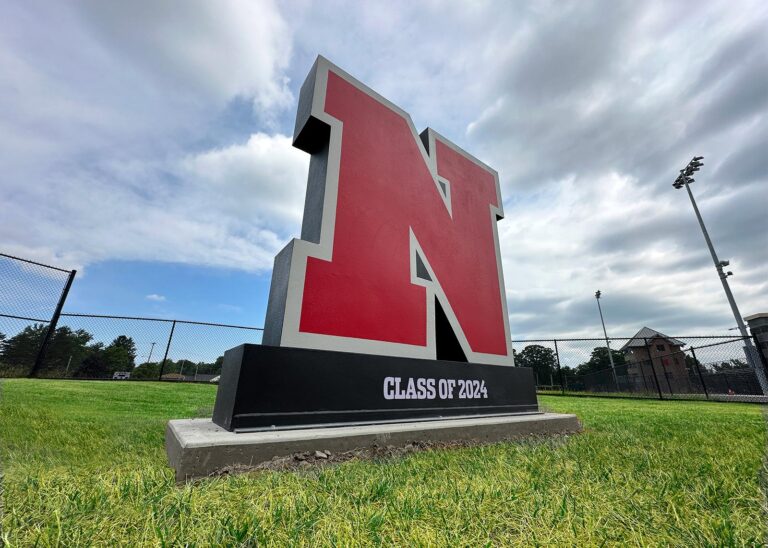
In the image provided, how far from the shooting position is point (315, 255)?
10.7ft

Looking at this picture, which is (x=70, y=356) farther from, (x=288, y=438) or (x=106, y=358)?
(x=288, y=438)

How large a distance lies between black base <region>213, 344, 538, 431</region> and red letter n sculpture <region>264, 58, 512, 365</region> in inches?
6.6

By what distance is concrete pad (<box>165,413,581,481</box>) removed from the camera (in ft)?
6.71

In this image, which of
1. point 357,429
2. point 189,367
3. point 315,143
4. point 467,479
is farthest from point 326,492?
point 189,367

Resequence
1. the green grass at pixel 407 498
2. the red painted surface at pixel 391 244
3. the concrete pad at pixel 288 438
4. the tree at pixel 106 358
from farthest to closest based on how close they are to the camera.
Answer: the tree at pixel 106 358 < the red painted surface at pixel 391 244 < the concrete pad at pixel 288 438 < the green grass at pixel 407 498

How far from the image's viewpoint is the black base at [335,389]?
2549 millimetres

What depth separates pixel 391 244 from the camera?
13.3 ft

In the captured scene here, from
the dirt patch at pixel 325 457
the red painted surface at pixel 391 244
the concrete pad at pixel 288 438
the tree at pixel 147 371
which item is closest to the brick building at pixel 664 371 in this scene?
the red painted surface at pixel 391 244

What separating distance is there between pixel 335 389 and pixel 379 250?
5.37ft

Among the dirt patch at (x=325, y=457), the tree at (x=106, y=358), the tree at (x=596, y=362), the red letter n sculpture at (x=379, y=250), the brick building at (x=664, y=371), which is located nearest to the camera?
the dirt patch at (x=325, y=457)

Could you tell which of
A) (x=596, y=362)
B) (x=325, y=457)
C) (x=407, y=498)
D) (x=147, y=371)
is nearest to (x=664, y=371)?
(x=596, y=362)

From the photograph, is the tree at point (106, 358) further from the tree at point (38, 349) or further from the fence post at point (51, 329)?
the fence post at point (51, 329)

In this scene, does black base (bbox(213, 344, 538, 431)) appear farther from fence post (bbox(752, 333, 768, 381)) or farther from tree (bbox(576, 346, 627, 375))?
tree (bbox(576, 346, 627, 375))

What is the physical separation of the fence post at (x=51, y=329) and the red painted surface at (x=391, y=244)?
9.26 meters
